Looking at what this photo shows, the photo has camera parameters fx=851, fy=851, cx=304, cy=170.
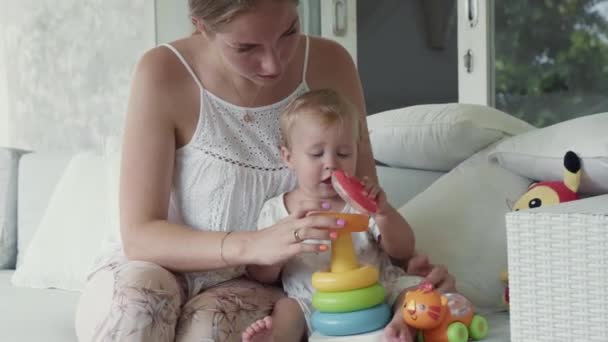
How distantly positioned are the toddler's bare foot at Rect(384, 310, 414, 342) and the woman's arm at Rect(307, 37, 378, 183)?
38 centimetres

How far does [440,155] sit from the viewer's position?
1844 mm

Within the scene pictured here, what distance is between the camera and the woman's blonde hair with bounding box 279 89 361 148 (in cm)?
146

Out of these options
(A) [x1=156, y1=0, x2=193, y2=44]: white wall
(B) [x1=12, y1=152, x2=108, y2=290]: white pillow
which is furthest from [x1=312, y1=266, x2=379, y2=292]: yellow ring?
(A) [x1=156, y1=0, x2=193, y2=44]: white wall

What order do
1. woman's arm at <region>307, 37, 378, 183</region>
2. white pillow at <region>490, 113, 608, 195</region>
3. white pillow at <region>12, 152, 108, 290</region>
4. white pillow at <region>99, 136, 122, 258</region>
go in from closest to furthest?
white pillow at <region>490, 113, 608, 195</region>
woman's arm at <region>307, 37, 378, 183</region>
white pillow at <region>99, 136, 122, 258</region>
white pillow at <region>12, 152, 108, 290</region>

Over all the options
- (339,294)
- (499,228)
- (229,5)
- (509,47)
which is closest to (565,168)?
(499,228)

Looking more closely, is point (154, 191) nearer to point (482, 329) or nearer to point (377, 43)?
point (482, 329)

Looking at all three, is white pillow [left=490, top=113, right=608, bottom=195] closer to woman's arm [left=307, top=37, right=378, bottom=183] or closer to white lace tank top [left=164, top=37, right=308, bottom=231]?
woman's arm [left=307, top=37, right=378, bottom=183]

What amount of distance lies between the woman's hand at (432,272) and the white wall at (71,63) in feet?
9.39

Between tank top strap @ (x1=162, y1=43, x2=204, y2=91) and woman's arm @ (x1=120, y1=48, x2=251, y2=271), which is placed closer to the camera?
woman's arm @ (x1=120, y1=48, x2=251, y2=271)

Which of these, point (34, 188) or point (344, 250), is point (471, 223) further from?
point (34, 188)

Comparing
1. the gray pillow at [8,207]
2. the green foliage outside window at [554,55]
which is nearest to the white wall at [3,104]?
the gray pillow at [8,207]

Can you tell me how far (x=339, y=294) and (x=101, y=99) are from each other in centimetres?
311

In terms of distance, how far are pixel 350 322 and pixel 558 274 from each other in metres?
0.33

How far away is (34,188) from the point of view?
2.54 m
